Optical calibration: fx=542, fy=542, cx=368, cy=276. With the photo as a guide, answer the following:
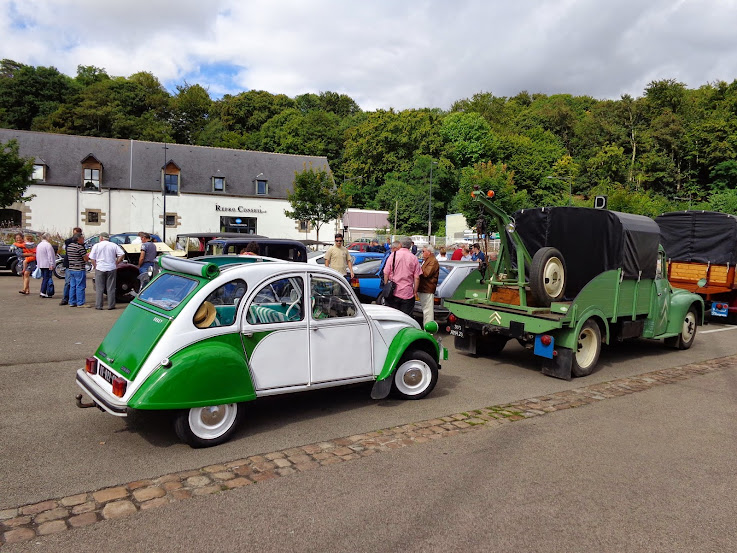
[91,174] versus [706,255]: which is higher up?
[91,174]

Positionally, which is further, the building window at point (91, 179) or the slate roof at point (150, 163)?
the building window at point (91, 179)

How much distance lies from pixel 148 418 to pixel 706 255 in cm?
1455

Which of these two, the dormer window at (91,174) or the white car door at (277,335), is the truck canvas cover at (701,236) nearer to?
the white car door at (277,335)

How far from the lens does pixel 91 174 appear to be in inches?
1874

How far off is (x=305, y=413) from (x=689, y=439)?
3.95m

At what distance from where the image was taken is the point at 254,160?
2172 inches

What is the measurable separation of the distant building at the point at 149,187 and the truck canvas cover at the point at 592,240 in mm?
39768

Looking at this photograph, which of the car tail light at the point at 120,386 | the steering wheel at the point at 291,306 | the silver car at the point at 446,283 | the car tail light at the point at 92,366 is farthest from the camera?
the silver car at the point at 446,283

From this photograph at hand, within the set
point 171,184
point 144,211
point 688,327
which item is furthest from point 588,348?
point 171,184

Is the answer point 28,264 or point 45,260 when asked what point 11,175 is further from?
point 45,260

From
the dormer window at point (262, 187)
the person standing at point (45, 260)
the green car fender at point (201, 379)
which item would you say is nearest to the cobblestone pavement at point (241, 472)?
the green car fender at point (201, 379)

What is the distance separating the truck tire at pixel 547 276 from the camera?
25.7ft

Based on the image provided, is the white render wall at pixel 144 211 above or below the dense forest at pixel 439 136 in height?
below

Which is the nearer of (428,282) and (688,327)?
(428,282)
